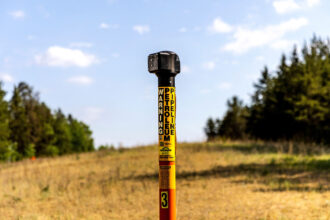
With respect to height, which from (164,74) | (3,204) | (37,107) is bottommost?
(3,204)

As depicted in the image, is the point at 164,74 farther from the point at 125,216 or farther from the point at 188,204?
the point at 188,204

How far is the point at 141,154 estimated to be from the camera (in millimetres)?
24500

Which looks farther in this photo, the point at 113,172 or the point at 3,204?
A: the point at 113,172

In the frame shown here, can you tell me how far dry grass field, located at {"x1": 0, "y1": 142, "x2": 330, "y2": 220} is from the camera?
10508mm

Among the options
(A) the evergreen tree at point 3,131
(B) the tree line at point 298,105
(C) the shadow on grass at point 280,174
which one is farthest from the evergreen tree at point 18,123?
(C) the shadow on grass at point 280,174

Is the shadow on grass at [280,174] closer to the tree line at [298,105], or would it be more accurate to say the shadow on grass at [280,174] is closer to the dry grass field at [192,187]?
the dry grass field at [192,187]

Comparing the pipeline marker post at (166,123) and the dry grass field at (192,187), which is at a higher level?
the pipeline marker post at (166,123)

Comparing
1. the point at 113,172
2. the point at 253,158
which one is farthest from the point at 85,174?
the point at 253,158

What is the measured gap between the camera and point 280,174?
54.3 ft

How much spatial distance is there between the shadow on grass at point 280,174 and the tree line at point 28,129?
3468 cm

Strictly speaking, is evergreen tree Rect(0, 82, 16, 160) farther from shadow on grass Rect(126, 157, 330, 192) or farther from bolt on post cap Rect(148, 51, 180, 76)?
bolt on post cap Rect(148, 51, 180, 76)

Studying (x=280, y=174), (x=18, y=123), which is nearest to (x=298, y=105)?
(x=280, y=174)

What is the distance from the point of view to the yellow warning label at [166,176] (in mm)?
5480

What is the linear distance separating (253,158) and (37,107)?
46178mm
